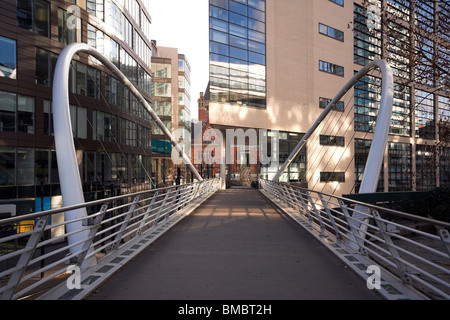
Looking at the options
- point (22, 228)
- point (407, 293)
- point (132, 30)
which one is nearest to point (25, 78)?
point (22, 228)

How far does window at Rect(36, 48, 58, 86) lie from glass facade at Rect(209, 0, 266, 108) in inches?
493

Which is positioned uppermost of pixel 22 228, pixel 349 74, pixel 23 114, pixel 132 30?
pixel 132 30

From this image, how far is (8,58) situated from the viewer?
16.4m

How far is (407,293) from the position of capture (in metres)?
3.48

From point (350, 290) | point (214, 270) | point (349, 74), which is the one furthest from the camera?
point (349, 74)

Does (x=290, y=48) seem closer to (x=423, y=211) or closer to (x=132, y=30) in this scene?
(x=132, y=30)

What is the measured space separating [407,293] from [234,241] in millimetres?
3641

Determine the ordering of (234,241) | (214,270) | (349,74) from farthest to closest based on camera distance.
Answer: (349,74)
(234,241)
(214,270)

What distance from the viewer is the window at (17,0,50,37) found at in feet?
55.7

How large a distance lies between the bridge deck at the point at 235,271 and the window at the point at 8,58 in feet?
51.1

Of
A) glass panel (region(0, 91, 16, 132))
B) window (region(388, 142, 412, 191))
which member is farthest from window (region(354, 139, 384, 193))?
glass panel (region(0, 91, 16, 132))

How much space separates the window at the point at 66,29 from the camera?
19.2 metres

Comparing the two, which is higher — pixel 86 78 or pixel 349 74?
pixel 349 74

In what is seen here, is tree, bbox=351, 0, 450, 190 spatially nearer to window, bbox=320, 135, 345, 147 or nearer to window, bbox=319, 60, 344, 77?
window, bbox=319, 60, 344, 77
